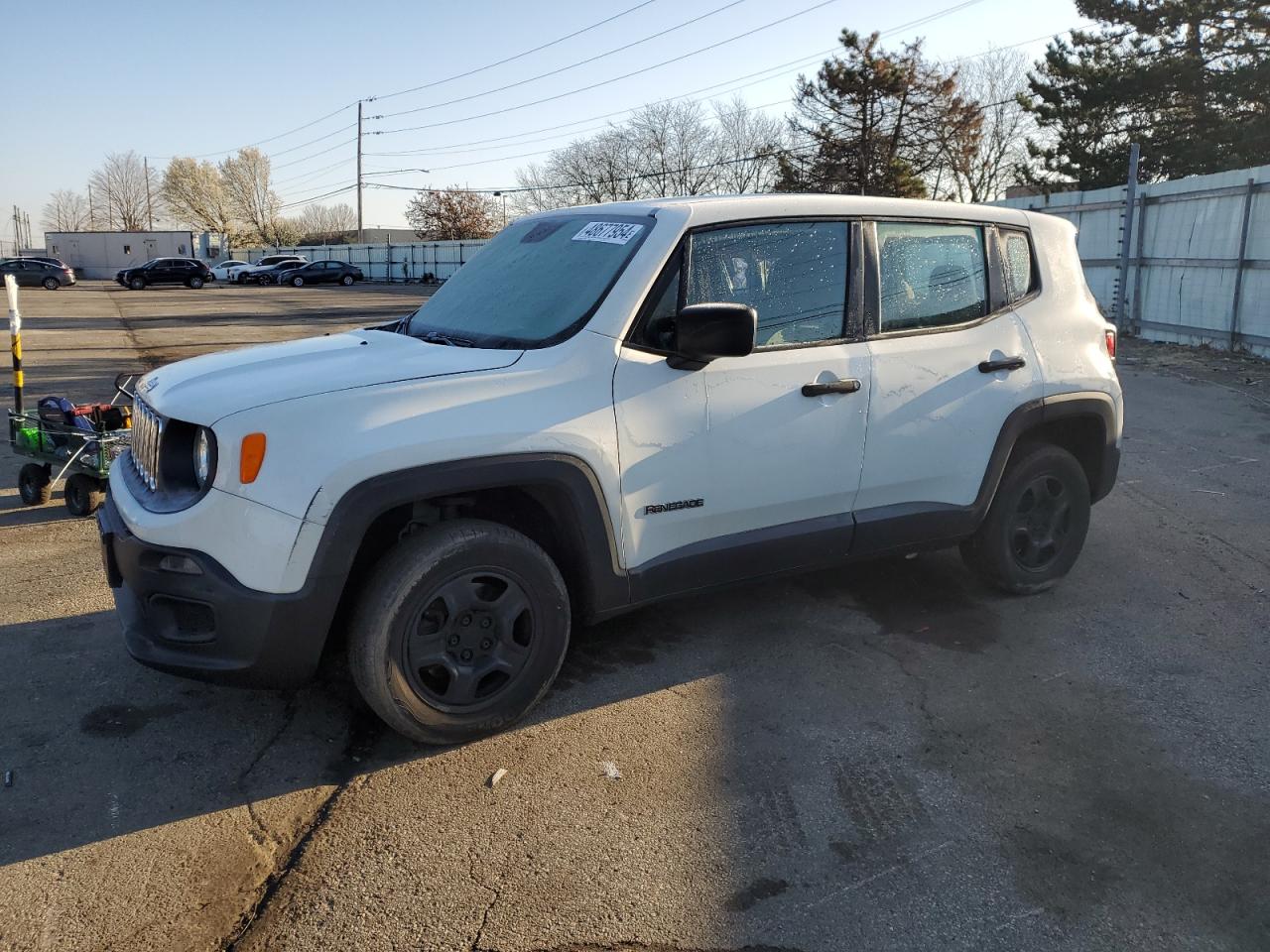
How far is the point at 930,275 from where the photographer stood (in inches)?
171

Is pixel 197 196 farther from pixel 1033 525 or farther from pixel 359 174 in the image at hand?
pixel 1033 525

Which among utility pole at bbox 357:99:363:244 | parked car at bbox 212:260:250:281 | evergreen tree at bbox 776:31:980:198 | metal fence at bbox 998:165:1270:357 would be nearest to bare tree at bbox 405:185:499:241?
utility pole at bbox 357:99:363:244

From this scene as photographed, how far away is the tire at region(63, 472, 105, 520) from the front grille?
2967 millimetres

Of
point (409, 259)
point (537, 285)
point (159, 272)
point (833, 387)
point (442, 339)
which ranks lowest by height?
point (833, 387)

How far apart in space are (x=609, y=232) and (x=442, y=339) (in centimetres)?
78

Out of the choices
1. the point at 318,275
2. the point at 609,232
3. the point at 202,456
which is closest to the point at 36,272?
the point at 318,275

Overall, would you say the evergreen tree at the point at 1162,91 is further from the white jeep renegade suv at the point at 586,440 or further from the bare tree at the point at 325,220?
the bare tree at the point at 325,220

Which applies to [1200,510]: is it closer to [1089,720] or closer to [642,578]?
[1089,720]

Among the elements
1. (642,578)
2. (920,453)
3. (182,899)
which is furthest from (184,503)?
(920,453)

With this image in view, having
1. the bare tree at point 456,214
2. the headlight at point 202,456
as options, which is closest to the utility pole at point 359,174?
the bare tree at point 456,214

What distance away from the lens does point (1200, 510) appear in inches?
255

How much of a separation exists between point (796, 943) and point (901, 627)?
2.27 meters

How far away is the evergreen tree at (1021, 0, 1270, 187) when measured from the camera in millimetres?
24484

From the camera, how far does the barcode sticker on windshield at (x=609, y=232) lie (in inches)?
148
